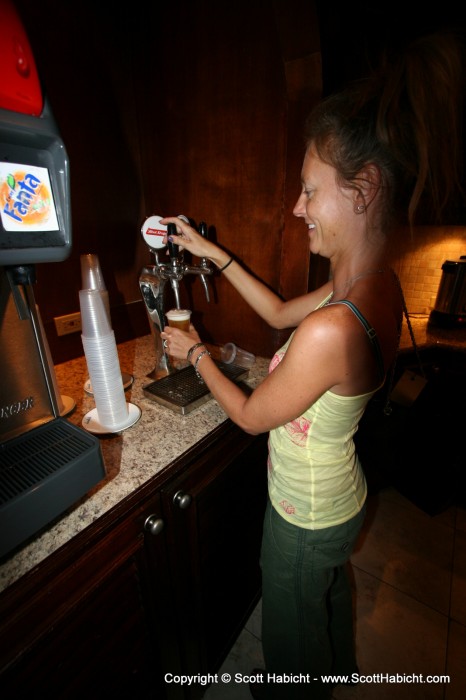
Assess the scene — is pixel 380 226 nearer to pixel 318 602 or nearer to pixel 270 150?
pixel 270 150

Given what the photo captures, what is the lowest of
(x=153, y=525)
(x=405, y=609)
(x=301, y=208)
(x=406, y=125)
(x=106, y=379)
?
(x=405, y=609)

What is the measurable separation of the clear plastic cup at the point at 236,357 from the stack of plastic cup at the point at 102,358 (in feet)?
1.48

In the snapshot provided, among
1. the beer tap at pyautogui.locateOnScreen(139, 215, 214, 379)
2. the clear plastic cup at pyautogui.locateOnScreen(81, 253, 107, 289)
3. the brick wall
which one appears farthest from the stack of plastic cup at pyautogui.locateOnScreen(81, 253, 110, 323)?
the brick wall

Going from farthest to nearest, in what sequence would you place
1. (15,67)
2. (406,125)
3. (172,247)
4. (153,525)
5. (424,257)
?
(424,257), (172,247), (153,525), (406,125), (15,67)

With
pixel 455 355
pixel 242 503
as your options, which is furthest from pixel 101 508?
pixel 455 355

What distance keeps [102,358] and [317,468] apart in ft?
1.82

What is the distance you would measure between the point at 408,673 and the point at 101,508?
1357mm

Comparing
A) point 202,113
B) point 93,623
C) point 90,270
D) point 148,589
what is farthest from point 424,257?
point 93,623

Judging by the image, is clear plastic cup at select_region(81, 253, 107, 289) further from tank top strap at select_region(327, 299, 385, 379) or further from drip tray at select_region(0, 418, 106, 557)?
tank top strap at select_region(327, 299, 385, 379)

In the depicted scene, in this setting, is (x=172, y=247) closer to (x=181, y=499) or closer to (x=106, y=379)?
(x=106, y=379)

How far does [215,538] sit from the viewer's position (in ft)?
2.94

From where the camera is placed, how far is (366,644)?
1.25 meters

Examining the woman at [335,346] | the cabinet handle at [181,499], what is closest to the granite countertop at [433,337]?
the woman at [335,346]

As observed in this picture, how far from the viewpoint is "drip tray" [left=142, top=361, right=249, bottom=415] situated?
2.93 feet
